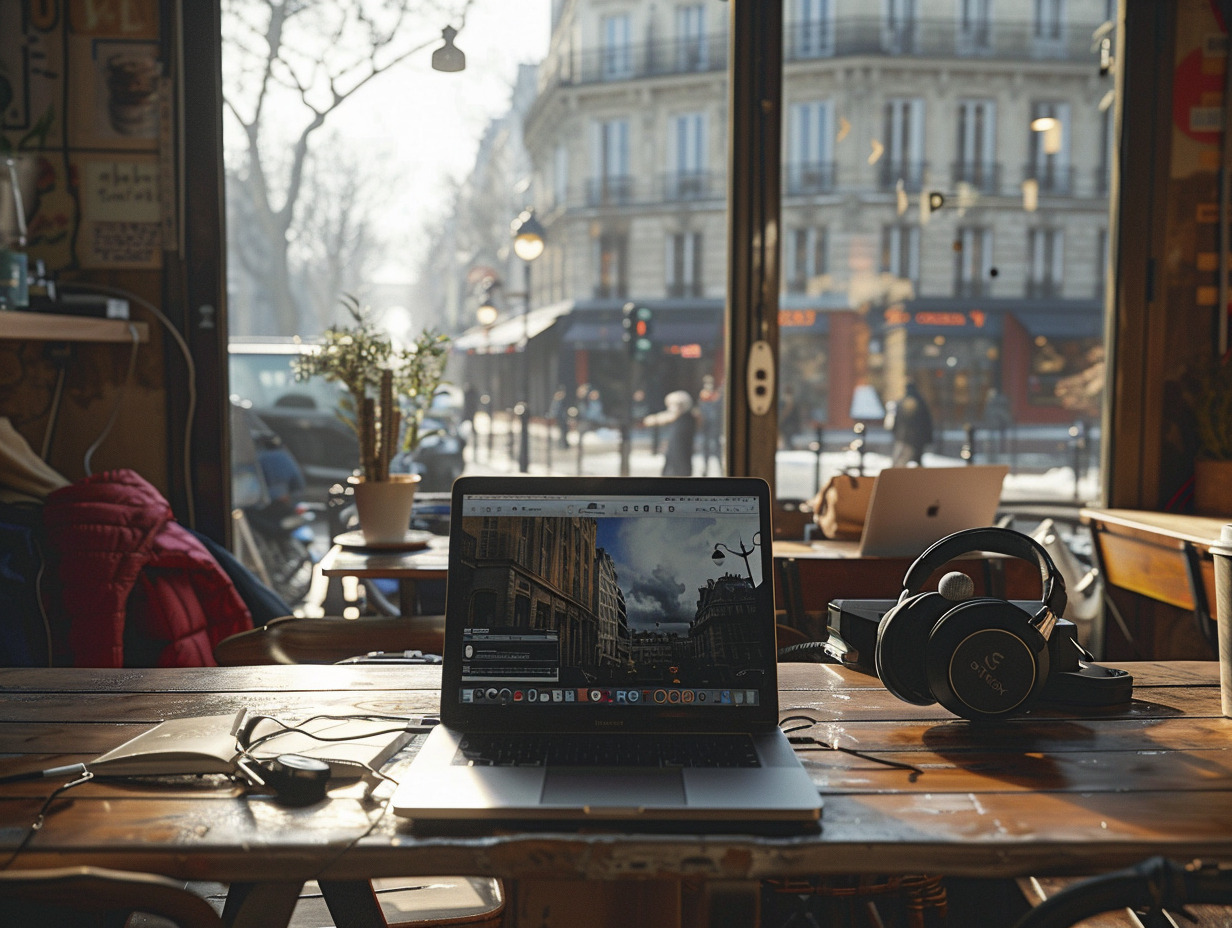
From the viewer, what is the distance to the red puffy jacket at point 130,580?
7.21ft

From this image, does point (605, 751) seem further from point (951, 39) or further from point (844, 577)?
point (951, 39)

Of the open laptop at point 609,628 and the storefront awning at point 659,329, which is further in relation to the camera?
the storefront awning at point 659,329

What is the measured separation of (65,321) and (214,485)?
0.62 m

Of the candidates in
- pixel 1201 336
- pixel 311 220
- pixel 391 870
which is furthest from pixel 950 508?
pixel 311 220

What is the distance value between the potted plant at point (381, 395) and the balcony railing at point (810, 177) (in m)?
1.33

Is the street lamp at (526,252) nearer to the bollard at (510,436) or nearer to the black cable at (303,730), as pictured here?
the bollard at (510,436)

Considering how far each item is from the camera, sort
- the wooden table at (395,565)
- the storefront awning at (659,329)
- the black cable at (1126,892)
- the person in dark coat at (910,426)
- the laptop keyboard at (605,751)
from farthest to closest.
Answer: the person in dark coat at (910,426) → the storefront awning at (659,329) → the wooden table at (395,565) → the laptop keyboard at (605,751) → the black cable at (1126,892)

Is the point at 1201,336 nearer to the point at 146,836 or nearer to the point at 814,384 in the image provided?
the point at 814,384

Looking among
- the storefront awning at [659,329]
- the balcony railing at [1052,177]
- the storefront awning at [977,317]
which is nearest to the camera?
the storefront awning at [659,329]

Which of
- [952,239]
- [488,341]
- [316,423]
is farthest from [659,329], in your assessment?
[316,423]

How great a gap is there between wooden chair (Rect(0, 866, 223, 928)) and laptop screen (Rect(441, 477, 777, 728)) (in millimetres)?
373

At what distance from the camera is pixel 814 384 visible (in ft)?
11.9

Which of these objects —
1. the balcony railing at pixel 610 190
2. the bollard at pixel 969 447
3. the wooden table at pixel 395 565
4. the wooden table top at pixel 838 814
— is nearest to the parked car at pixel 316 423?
the wooden table at pixel 395 565

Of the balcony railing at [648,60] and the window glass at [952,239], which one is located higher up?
the balcony railing at [648,60]
